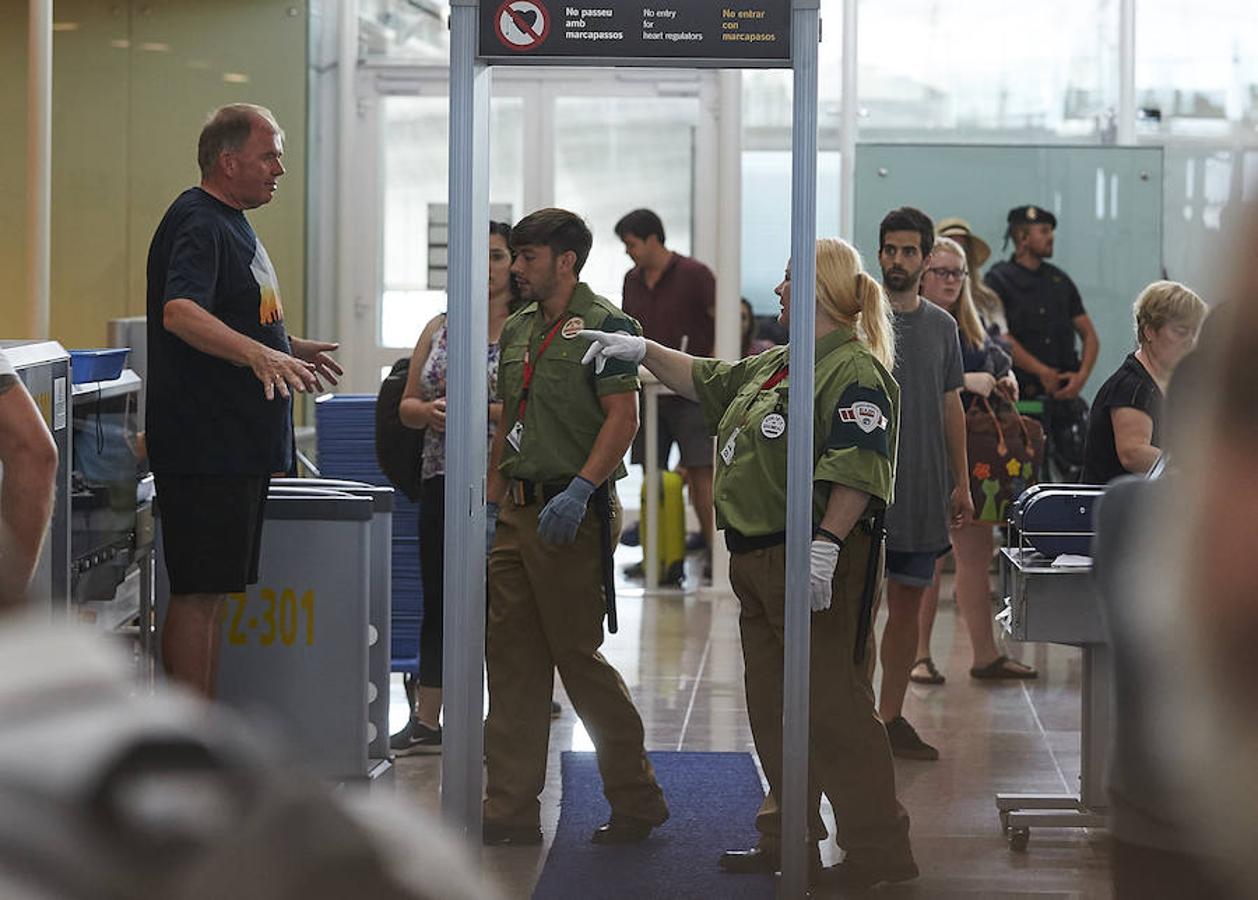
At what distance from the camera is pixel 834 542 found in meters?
4.33

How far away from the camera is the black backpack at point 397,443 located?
18.9 feet

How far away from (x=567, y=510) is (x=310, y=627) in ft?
2.88

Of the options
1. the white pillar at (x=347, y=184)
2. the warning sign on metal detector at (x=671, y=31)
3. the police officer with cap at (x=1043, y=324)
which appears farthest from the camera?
the white pillar at (x=347, y=184)

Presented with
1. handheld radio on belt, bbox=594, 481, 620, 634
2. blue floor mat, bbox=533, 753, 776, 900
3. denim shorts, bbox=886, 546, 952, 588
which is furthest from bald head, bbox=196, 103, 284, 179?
denim shorts, bbox=886, 546, 952, 588

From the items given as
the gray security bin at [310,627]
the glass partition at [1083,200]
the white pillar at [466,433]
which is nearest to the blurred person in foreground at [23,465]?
the white pillar at [466,433]

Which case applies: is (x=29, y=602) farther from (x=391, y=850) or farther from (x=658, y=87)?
(x=658, y=87)

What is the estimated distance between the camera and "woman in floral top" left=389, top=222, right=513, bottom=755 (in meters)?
5.57

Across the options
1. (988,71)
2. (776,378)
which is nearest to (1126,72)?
(988,71)

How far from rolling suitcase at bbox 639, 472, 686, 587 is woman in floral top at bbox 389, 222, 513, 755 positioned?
12.1 ft

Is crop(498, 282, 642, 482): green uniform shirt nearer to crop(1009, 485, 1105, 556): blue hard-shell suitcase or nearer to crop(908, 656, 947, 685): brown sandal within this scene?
crop(1009, 485, 1105, 556): blue hard-shell suitcase

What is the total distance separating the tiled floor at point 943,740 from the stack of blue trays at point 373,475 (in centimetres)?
33

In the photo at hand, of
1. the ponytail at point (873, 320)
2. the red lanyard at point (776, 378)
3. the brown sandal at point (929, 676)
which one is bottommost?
the brown sandal at point (929, 676)

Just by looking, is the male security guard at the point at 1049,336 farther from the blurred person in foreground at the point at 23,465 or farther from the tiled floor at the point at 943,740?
the blurred person in foreground at the point at 23,465

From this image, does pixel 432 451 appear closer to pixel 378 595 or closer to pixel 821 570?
pixel 378 595
